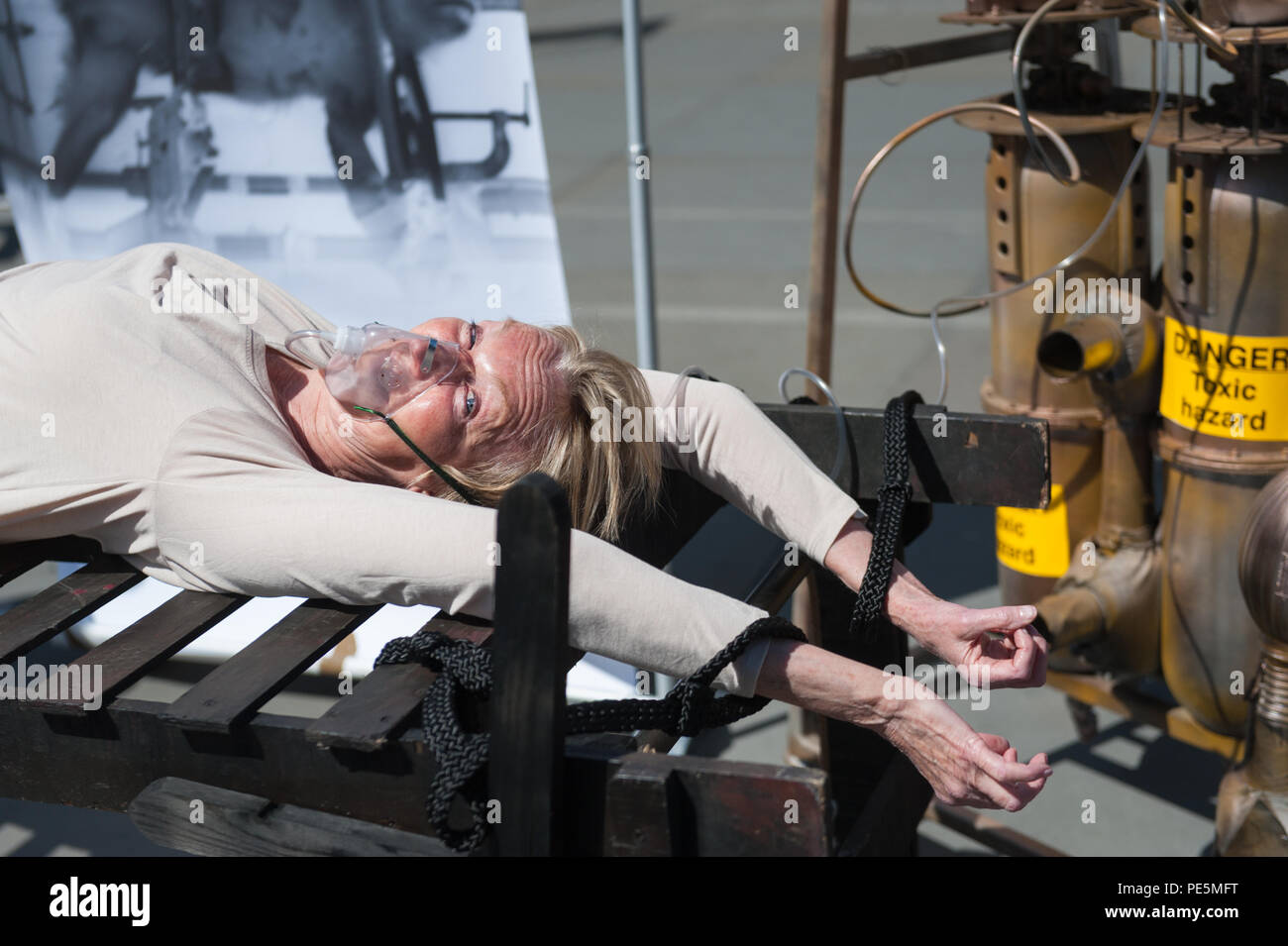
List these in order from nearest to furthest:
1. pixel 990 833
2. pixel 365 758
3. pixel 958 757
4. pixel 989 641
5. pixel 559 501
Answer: pixel 559 501 < pixel 365 758 < pixel 958 757 < pixel 989 641 < pixel 990 833

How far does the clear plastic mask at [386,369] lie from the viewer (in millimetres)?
1697

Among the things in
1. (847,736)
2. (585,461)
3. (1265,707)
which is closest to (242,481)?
(585,461)

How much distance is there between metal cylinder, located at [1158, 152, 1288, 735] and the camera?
77.4 inches

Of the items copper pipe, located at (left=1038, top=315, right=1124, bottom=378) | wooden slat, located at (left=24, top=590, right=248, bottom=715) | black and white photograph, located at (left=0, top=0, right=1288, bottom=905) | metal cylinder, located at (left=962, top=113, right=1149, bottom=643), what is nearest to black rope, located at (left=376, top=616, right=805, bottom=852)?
black and white photograph, located at (left=0, top=0, right=1288, bottom=905)

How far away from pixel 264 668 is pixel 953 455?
0.97 metres

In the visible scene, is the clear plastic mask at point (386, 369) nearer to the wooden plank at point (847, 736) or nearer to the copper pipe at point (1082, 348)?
the wooden plank at point (847, 736)

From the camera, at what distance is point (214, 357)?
1.74 meters

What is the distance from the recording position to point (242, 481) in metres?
1.52

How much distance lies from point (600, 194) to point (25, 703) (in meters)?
5.22

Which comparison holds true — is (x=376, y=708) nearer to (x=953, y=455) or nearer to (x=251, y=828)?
(x=251, y=828)

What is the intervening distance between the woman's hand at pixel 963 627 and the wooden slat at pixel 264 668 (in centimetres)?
62

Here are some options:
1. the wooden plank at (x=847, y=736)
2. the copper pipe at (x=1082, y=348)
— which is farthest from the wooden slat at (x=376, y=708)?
the copper pipe at (x=1082, y=348)

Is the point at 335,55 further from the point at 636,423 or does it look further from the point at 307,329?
the point at 636,423
